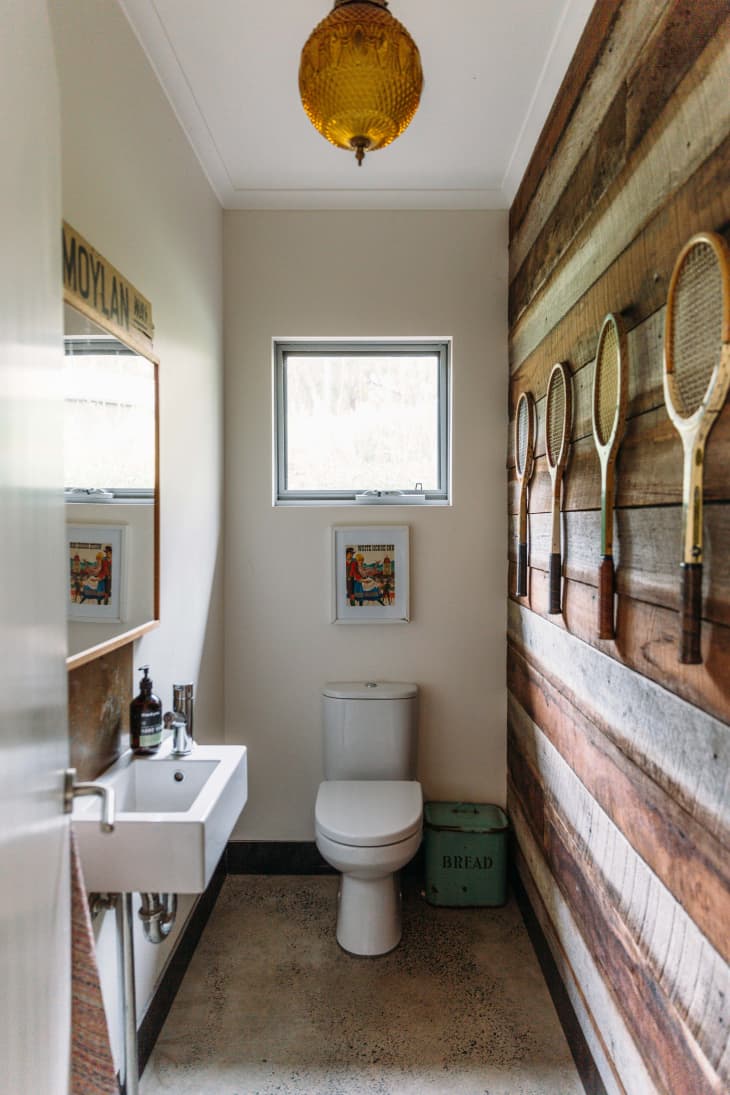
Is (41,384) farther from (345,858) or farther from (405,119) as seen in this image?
(345,858)

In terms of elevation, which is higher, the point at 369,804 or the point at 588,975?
the point at 369,804

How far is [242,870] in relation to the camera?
2.56 meters

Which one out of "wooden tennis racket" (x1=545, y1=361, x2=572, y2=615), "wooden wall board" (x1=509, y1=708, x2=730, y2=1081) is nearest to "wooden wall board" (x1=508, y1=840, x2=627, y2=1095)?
"wooden wall board" (x1=509, y1=708, x2=730, y2=1081)

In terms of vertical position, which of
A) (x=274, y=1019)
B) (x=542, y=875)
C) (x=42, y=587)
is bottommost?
(x=274, y=1019)

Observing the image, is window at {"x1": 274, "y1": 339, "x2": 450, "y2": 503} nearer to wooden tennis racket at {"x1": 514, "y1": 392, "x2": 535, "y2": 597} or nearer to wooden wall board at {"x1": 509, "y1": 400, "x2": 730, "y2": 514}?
wooden tennis racket at {"x1": 514, "y1": 392, "x2": 535, "y2": 597}

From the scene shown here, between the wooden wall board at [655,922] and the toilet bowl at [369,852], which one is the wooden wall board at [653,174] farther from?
the toilet bowl at [369,852]

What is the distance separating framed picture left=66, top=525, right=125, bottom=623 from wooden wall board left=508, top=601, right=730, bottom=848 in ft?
3.62

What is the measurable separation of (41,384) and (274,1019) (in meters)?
1.83

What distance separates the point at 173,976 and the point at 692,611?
179 cm

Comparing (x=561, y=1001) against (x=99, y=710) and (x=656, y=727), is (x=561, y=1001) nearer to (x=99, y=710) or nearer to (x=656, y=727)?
(x=656, y=727)

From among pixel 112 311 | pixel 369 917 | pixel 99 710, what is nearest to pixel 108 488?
pixel 112 311

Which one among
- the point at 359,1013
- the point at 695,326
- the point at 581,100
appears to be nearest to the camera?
the point at 695,326

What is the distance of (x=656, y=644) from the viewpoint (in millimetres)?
1175

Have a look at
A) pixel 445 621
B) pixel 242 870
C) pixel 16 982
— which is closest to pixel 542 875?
pixel 445 621
